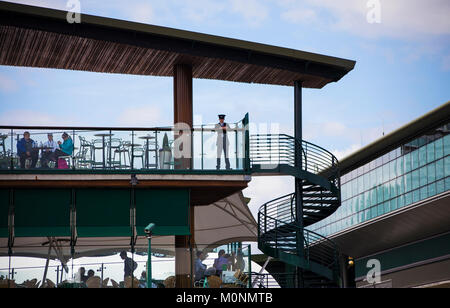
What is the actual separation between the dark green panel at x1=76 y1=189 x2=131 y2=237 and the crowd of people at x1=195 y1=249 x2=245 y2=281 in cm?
283

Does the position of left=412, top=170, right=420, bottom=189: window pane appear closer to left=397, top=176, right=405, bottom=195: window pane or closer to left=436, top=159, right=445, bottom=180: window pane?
left=397, top=176, right=405, bottom=195: window pane

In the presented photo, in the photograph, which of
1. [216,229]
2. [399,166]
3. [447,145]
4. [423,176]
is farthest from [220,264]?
[399,166]

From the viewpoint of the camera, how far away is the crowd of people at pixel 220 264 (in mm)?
26203

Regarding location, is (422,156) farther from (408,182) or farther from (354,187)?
(354,187)

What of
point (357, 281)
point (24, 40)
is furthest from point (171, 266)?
point (357, 281)

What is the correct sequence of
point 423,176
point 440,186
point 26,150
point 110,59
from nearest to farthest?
point 26,150
point 110,59
point 440,186
point 423,176

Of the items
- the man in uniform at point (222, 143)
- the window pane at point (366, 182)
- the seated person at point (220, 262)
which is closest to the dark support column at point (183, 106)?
the man in uniform at point (222, 143)

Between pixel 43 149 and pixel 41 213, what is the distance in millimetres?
2072

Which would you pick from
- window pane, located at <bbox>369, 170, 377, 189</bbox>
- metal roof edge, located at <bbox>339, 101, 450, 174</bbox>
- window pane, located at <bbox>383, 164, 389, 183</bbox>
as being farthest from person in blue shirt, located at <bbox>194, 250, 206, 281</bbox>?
window pane, located at <bbox>369, 170, 377, 189</bbox>

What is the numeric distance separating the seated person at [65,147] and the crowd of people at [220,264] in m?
5.34

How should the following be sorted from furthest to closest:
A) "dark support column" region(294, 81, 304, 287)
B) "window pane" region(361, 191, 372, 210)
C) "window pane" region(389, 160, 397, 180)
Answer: "window pane" region(361, 191, 372, 210), "window pane" region(389, 160, 397, 180), "dark support column" region(294, 81, 304, 287)

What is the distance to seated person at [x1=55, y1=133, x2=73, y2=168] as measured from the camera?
27266 millimetres

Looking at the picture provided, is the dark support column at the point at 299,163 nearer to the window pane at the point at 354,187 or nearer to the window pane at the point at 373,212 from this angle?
the window pane at the point at 373,212

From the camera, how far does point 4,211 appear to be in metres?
27.2
